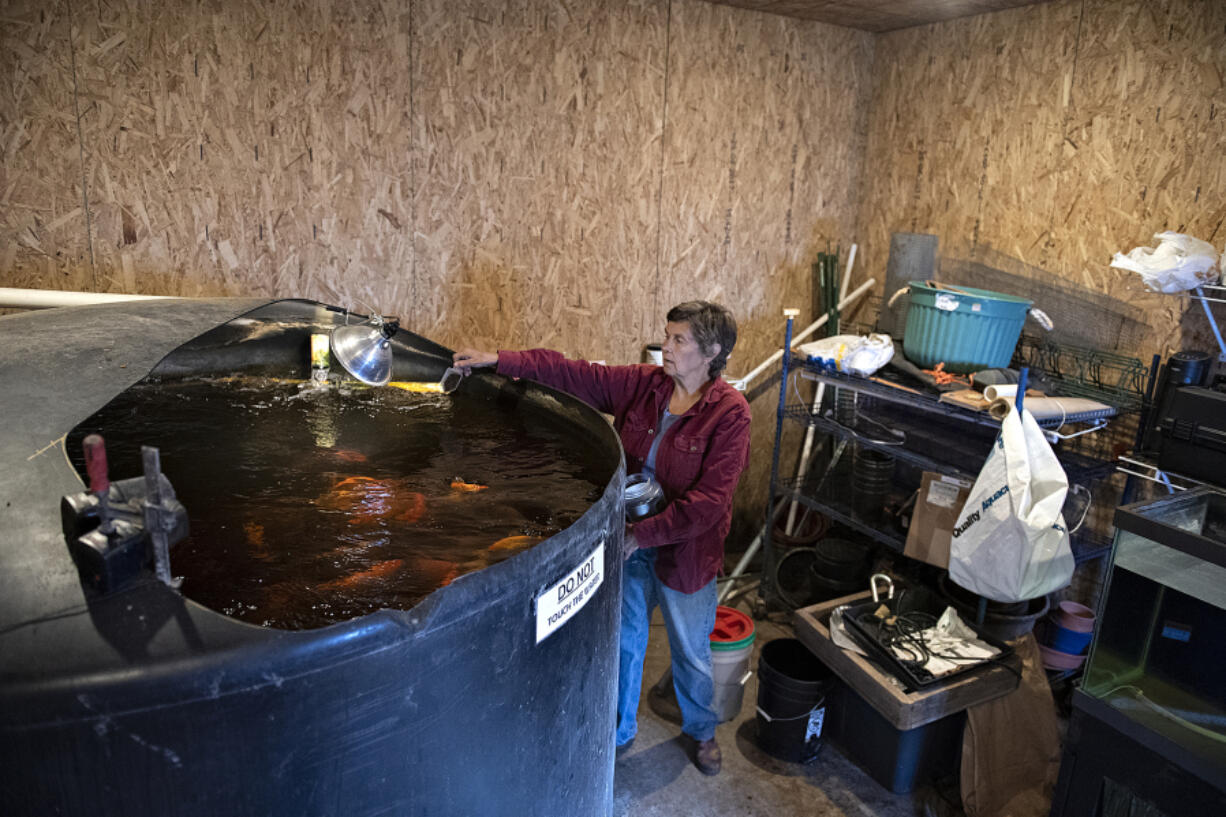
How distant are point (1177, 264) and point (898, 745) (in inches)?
71.3

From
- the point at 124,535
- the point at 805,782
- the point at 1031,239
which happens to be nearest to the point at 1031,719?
the point at 805,782

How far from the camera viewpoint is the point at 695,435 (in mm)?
2438

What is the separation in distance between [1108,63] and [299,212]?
10.5 feet

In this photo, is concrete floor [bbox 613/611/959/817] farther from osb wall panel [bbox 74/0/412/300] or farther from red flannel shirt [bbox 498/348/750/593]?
osb wall panel [bbox 74/0/412/300]

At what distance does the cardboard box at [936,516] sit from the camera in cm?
295

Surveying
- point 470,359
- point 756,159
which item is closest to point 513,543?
point 470,359

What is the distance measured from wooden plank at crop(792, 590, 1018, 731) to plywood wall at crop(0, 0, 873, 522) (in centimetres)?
178

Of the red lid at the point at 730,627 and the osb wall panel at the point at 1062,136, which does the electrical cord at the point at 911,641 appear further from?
the osb wall panel at the point at 1062,136

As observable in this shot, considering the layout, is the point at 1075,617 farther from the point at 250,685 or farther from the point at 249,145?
the point at 249,145

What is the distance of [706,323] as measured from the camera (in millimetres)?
2434

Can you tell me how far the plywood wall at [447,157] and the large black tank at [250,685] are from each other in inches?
70.3

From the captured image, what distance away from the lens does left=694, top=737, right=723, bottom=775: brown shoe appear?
2758mm

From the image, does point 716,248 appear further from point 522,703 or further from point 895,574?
point 522,703

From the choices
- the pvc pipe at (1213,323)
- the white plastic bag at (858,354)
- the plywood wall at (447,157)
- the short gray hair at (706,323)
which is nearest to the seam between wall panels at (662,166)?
the plywood wall at (447,157)
